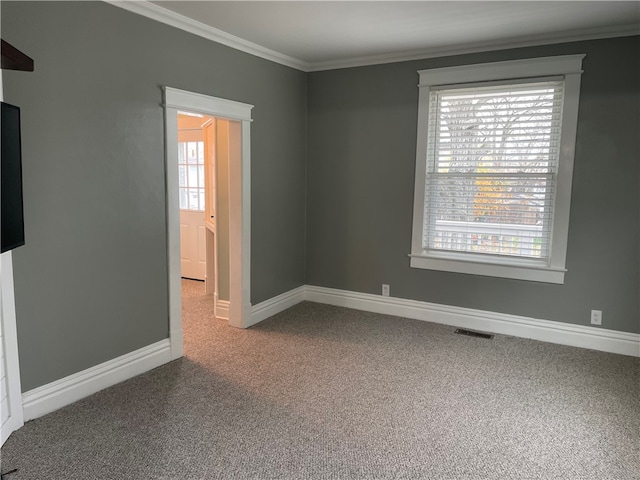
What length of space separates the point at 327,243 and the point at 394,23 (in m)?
2.30

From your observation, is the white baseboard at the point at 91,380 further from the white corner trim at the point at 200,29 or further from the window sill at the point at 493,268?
the window sill at the point at 493,268

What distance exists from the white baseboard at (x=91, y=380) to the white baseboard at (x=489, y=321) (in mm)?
2031

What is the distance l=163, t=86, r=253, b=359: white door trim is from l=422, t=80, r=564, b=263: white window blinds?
1.70 metres

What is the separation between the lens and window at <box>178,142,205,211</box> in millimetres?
5875

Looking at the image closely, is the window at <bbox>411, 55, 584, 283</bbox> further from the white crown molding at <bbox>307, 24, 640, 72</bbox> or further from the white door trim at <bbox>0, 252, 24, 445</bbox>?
the white door trim at <bbox>0, 252, 24, 445</bbox>

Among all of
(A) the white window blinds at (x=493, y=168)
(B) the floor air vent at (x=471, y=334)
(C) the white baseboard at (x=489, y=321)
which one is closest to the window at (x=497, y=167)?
(A) the white window blinds at (x=493, y=168)

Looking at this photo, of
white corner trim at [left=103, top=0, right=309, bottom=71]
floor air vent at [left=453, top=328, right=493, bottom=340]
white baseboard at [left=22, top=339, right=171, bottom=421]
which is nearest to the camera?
white baseboard at [left=22, top=339, right=171, bottom=421]

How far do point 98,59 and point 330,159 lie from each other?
250cm

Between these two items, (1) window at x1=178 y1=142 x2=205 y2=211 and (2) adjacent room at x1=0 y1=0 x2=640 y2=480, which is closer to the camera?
(2) adjacent room at x1=0 y1=0 x2=640 y2=480

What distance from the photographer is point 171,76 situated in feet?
10.8

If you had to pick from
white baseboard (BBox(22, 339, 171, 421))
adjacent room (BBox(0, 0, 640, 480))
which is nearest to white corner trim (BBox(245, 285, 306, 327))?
adjacent room (BBox(0, 0, 640, 480))

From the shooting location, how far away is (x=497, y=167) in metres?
4.04

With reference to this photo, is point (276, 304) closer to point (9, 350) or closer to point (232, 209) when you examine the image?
point (232, 209)

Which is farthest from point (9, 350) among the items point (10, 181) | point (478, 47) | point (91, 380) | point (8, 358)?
point (478, 47)
